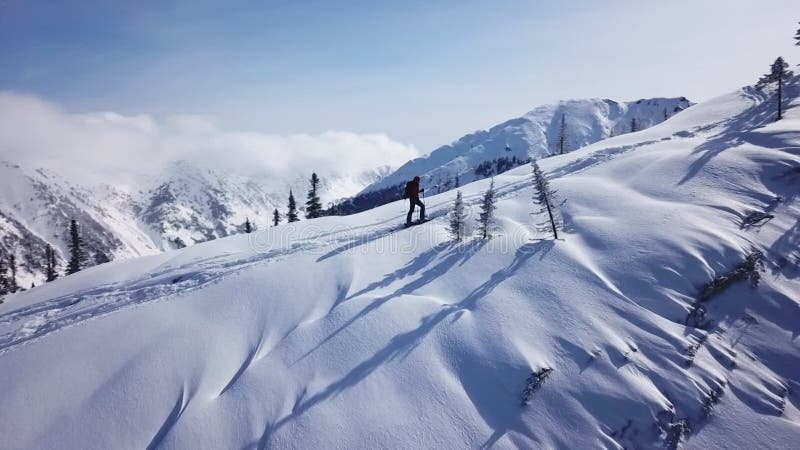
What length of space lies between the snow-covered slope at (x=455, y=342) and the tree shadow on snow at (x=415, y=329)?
71 millimetres

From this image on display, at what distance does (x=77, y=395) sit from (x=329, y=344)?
741cm

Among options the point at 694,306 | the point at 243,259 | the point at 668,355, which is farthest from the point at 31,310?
the point at 694,306

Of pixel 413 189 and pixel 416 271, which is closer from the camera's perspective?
pixel 416 271

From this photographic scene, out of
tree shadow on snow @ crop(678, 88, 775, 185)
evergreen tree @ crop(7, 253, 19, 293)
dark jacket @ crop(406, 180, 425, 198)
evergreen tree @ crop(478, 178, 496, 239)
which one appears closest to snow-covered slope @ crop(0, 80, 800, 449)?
evergreen tree @ crop(478, 178, 496, 239)

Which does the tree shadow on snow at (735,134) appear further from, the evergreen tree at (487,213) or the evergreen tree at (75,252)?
the evergreen tree at (75,252)

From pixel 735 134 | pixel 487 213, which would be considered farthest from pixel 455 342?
pixel 735 134

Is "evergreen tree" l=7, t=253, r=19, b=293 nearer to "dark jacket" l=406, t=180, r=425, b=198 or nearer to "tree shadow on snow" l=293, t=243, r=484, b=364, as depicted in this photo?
"dark jacket" l=406, t=180, r=425, b=198

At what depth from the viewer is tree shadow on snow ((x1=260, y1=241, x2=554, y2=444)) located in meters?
9.83

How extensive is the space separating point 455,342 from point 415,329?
1.40 meters

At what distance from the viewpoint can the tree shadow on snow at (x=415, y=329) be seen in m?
9.83

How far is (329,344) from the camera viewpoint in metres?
11.7

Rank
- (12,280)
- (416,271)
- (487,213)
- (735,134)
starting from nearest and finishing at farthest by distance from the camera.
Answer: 1. (416,271)
2. (487,213)
3. (735,134)
4. (12,280)

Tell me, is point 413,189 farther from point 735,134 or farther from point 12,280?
point 12,280

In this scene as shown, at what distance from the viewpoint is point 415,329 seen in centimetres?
1202
